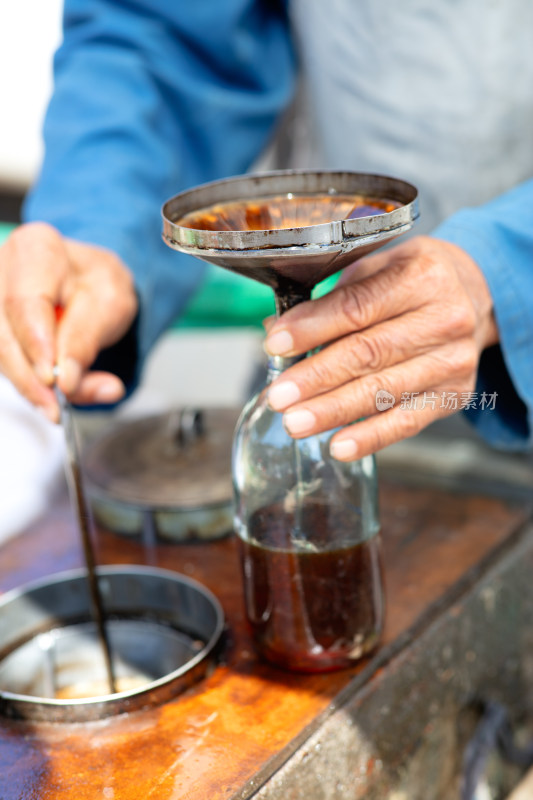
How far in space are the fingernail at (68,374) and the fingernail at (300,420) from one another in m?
0.30

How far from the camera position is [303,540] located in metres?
0.70

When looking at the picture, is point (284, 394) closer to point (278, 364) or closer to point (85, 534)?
point (278, 364)

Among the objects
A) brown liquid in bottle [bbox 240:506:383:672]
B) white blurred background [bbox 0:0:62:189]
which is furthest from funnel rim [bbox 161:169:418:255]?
white blurred background [bbox 0:0:62:189]

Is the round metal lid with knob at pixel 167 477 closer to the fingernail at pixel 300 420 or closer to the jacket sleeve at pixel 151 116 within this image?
the jacket sleeve at pixel 151 116

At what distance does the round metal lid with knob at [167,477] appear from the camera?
999 millimetres

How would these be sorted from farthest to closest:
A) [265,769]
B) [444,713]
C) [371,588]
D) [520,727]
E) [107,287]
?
1. [520,727]
2. [107,287]
3. [444,713]
4. [371,588]
5. [265,769]

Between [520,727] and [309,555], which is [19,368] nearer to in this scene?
[309,555]

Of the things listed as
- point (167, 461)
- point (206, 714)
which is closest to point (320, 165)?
point (167, 461)

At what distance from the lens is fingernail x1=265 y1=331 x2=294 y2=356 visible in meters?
0.66

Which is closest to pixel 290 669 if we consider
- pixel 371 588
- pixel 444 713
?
pixel 371 588

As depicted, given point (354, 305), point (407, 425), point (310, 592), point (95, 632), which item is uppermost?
point (354, 305)

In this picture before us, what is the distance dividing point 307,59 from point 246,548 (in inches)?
40.2

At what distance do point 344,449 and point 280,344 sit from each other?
10cm

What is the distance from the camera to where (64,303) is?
964mm
